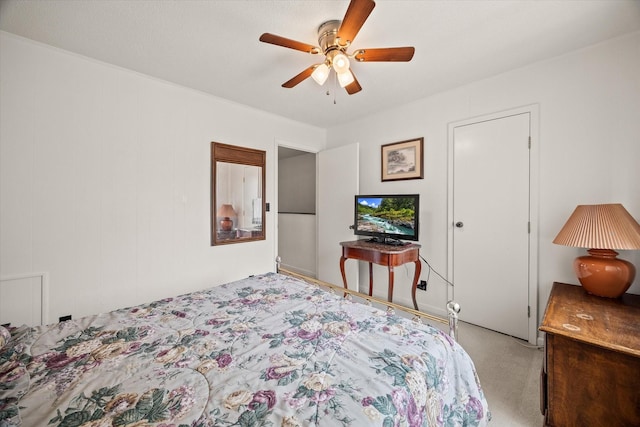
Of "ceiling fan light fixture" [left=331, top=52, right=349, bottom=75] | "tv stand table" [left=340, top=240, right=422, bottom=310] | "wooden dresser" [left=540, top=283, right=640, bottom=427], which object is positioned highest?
"ceiling fan light fixture" [left=331, top=52, right=349, bottom=75]

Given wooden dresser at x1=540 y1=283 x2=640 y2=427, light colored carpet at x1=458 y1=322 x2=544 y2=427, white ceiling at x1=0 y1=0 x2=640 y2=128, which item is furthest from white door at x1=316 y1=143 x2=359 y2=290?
wooden dresser at x1=540 y1=283 x2=640 y2=427

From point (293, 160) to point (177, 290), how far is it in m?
3.20

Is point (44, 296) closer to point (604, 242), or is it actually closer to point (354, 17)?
point (354, 17)

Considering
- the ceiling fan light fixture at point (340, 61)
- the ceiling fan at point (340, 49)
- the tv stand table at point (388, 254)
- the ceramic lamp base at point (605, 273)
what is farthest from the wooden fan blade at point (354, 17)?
the ceramic lamp base at point (605, 273)

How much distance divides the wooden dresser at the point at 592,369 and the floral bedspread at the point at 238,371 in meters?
0.50

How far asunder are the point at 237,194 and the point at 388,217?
1.78 metres

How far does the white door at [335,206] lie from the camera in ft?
11.4

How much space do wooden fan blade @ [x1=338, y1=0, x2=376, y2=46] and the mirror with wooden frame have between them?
189cm

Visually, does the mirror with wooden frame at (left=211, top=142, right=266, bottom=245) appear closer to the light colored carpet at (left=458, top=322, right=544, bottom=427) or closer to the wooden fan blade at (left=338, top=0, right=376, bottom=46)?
the wooden fan blade at (left=338, top=0, right=376, bottom=46)

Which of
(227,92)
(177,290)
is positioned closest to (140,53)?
(227,92)

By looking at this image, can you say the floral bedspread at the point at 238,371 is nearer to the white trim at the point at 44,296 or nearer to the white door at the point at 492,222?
the white trim at the point at 44,296

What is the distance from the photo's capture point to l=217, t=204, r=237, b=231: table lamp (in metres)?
2.95

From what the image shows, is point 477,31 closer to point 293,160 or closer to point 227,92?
point 227,92

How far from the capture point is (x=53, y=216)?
1.99m
